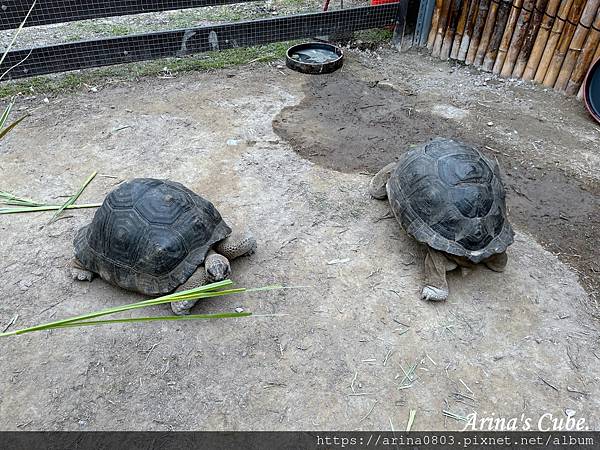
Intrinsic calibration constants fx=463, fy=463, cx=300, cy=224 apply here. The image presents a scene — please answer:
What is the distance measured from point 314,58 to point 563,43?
10.4 feet

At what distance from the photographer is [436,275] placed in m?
3.36

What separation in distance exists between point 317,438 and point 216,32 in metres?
5.66

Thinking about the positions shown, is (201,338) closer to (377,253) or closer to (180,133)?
(377,253)

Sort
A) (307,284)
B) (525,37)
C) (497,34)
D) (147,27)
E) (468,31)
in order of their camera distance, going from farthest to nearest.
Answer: (147,27) < (468,31) < (497,34) < (525,37) < (307,284)

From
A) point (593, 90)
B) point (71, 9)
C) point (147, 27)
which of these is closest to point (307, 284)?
point (593, 90)

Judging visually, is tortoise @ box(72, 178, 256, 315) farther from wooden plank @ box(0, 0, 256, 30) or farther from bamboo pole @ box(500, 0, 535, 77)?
bamboo pole @ box(500, 0, 535, 77)

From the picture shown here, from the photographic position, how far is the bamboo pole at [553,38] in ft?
18.2

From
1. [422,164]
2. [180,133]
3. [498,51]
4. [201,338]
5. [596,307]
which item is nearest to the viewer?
[201,338]

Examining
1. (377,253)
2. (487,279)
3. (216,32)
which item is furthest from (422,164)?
(216,32)

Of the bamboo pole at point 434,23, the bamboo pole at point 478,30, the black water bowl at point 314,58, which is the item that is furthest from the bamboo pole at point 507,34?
the black water bowl at point 314,58

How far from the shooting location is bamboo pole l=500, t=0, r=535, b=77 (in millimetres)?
5785

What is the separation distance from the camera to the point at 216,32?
6473 mm

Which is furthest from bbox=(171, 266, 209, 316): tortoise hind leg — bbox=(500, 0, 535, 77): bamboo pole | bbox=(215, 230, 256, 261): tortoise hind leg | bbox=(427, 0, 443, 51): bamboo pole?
bbox=(427, 0, 443, 51): bamboo pole

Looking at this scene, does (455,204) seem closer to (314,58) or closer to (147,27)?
(314,58)
